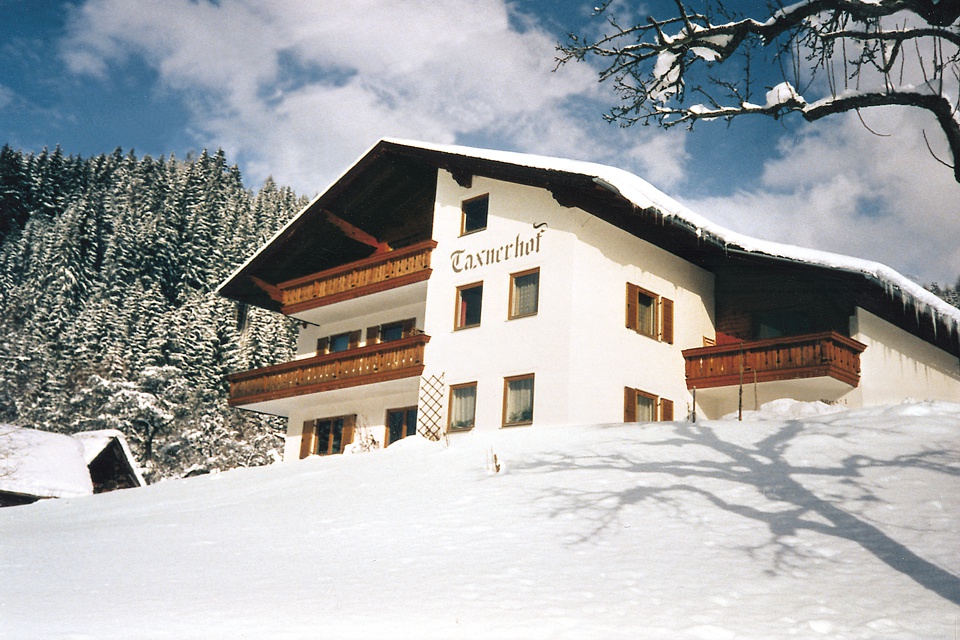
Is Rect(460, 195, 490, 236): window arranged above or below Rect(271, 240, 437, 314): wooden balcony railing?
above

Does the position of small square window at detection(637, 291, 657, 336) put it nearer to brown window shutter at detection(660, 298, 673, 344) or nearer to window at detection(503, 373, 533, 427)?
brown window shutter at detection(660, 298, 673, 344)

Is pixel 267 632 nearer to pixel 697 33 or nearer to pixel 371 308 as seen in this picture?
pixel 697 33

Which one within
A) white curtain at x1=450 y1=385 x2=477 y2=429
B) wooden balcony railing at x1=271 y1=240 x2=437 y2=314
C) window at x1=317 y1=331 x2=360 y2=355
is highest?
wooden balcony railing at x1=271 y1=240 x2=437 y2=314

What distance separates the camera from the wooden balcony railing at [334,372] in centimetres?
2398

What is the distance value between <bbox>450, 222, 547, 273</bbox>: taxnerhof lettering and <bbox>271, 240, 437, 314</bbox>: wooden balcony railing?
1117mm

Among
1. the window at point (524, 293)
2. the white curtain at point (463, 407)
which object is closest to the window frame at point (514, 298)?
the window at point (524, 293)

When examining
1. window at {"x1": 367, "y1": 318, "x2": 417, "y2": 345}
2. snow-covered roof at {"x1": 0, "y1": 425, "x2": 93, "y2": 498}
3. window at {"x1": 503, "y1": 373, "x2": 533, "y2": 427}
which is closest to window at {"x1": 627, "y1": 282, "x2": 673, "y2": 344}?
window at {"x1": 503, "y1": 373, "x2": 533, "y2": 427}

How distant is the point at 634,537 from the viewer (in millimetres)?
9492

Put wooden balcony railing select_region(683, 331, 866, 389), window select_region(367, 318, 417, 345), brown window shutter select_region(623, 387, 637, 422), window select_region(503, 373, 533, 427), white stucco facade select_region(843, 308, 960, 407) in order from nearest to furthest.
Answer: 1. wooden balcony railing select_region(683, 331, 866, 389)
2. window select_region(503, 373, 533, 427)
3. brown window shutter select_region(623, 387, 637, 422)
4. white stucco facade select_region(843, 308, 960, 407)
5. window select_region(367, 318, 417, 345)

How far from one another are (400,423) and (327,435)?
361cm

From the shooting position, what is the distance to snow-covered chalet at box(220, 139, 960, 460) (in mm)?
20562

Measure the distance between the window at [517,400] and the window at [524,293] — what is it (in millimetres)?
1676

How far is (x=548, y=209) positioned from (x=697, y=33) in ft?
44.3

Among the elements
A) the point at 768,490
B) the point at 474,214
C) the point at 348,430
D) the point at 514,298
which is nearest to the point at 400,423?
the point at 348,430
